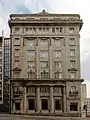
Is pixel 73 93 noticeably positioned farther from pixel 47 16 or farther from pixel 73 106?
pixel 47 16

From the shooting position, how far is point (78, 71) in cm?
9094

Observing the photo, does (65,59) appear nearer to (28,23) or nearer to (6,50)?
(28,23)

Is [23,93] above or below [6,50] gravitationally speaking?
below

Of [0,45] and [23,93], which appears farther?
[0,45]

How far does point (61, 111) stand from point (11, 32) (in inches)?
997

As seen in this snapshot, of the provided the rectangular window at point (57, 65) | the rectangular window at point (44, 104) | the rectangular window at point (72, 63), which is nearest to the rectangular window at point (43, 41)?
the rectangular window at point (57, 65)

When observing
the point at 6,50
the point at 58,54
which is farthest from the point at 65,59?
the point at 6,50

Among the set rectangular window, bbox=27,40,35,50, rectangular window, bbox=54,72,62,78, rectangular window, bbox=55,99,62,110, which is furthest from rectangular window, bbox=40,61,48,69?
rectangular window, bbox=55,99,62,110

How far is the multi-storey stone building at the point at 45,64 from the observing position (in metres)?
89.4

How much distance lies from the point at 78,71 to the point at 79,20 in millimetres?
13910

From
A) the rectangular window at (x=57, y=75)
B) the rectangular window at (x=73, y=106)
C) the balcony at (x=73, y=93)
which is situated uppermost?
the rectangular window at (x=57, y=75)

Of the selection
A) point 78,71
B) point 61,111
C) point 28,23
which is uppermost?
point 28,23

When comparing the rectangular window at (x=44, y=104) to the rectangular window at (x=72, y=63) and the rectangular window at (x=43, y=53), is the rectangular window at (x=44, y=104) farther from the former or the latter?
the rectangular window at (x=43, y=53)

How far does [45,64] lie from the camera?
3612 inches
